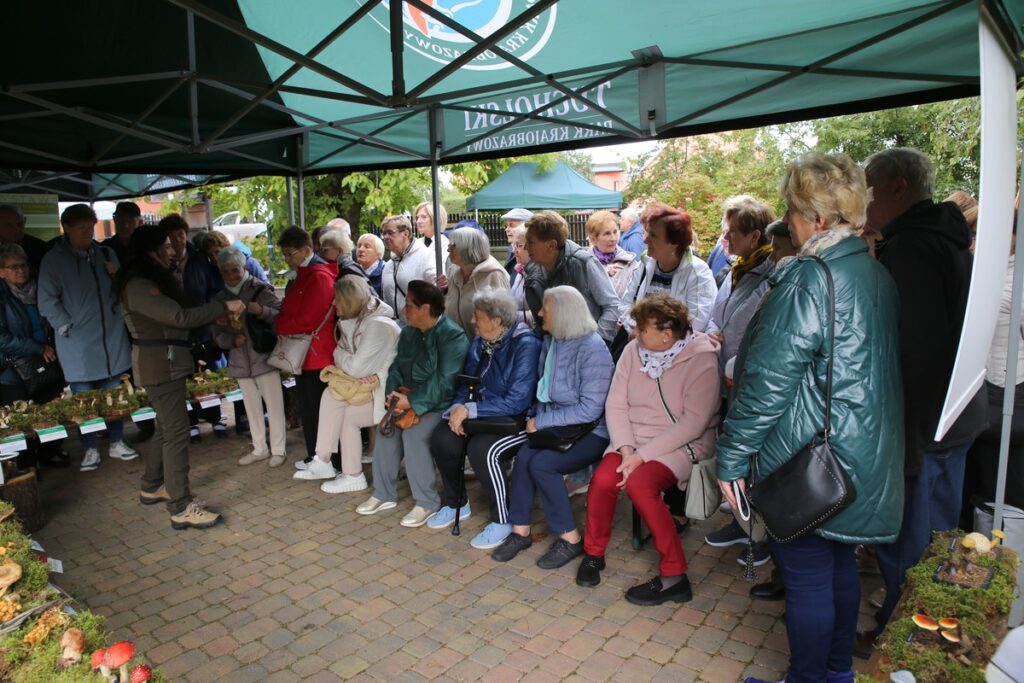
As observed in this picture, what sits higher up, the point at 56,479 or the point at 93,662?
the point at 93,662

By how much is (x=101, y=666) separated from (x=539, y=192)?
11.9 metres

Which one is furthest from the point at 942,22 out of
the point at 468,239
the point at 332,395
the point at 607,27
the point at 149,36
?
the point at 149,36

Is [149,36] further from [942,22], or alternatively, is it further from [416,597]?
[942,22]

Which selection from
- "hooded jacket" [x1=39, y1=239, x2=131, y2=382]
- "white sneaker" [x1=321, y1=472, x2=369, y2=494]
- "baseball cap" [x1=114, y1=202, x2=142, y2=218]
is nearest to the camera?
"white sneaker" [x1=321, y1=472, x2=369, y2=494]

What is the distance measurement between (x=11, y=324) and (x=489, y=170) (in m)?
11.7

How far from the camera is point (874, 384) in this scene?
2219mm

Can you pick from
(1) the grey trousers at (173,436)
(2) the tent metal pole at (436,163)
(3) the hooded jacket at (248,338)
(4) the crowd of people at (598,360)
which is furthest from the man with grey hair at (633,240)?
(1) the grey trousers at (173,436)

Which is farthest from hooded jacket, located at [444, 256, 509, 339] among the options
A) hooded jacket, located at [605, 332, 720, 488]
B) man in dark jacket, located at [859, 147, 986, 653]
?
man in dark jacket, located at [859, 147, 986, 653]

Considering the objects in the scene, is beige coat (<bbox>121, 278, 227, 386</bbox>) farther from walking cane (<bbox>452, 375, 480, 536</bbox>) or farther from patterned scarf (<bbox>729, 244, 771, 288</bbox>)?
patterned scarf (<bbox>729, 244, 771, 288</bbox>)

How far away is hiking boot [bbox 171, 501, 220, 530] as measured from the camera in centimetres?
453

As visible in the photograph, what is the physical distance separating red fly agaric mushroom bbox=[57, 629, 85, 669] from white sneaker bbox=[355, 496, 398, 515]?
8.52 feet

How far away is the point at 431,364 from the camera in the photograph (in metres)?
4.63

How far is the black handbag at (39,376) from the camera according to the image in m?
5.64

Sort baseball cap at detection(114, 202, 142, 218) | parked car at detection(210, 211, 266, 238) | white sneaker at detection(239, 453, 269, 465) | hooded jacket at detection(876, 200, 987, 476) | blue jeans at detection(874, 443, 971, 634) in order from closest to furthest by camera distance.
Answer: hooded jacket at detection(876, 200, 987, 476)
blue jeans at detection(874, 443, 971, 634)
white sneaker at detection(239, 453, 269, 465)
baseball cap at detection(114, 202, 142, 218)
parked car at detection(210, 211, 266, 238)
